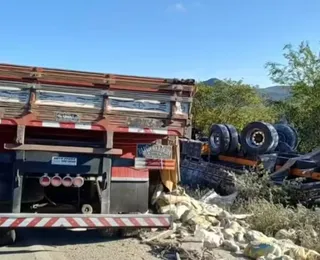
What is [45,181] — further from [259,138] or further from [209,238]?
[259,138]

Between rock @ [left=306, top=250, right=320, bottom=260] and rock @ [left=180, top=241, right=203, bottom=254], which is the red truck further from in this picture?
rock @ [left=306, top=250, right=320, bottom=260]

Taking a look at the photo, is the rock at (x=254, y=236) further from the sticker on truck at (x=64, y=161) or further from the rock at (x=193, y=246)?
the sticker on truck at (x=64, y=161)

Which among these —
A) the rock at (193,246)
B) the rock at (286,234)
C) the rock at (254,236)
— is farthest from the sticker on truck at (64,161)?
the rock at (286,234)

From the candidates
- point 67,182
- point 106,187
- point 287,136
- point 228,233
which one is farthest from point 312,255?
point 287,136

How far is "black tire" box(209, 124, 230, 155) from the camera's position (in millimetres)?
13578

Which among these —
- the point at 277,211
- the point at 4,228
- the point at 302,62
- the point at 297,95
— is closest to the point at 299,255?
the point at 277,211

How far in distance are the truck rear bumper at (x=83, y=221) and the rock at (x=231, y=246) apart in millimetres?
788

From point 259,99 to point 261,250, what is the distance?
21.9 meters

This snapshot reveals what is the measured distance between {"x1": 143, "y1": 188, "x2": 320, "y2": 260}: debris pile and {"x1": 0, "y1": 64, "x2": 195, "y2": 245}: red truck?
451 millimetres

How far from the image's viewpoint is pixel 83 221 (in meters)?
6.31

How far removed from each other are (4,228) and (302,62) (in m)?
22.3

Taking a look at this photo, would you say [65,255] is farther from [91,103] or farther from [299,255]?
[299,255]

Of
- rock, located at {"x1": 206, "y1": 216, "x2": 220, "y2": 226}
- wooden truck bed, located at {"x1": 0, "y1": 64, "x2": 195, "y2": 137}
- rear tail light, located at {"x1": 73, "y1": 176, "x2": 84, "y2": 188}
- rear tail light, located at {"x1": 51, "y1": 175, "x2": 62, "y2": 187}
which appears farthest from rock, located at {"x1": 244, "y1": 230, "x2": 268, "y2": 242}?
rear tail light, located at {"x1": 51, "y1": 175, "x2": 62, "y2": 187}

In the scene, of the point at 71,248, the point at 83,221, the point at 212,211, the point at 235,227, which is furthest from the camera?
the point at 212,211
